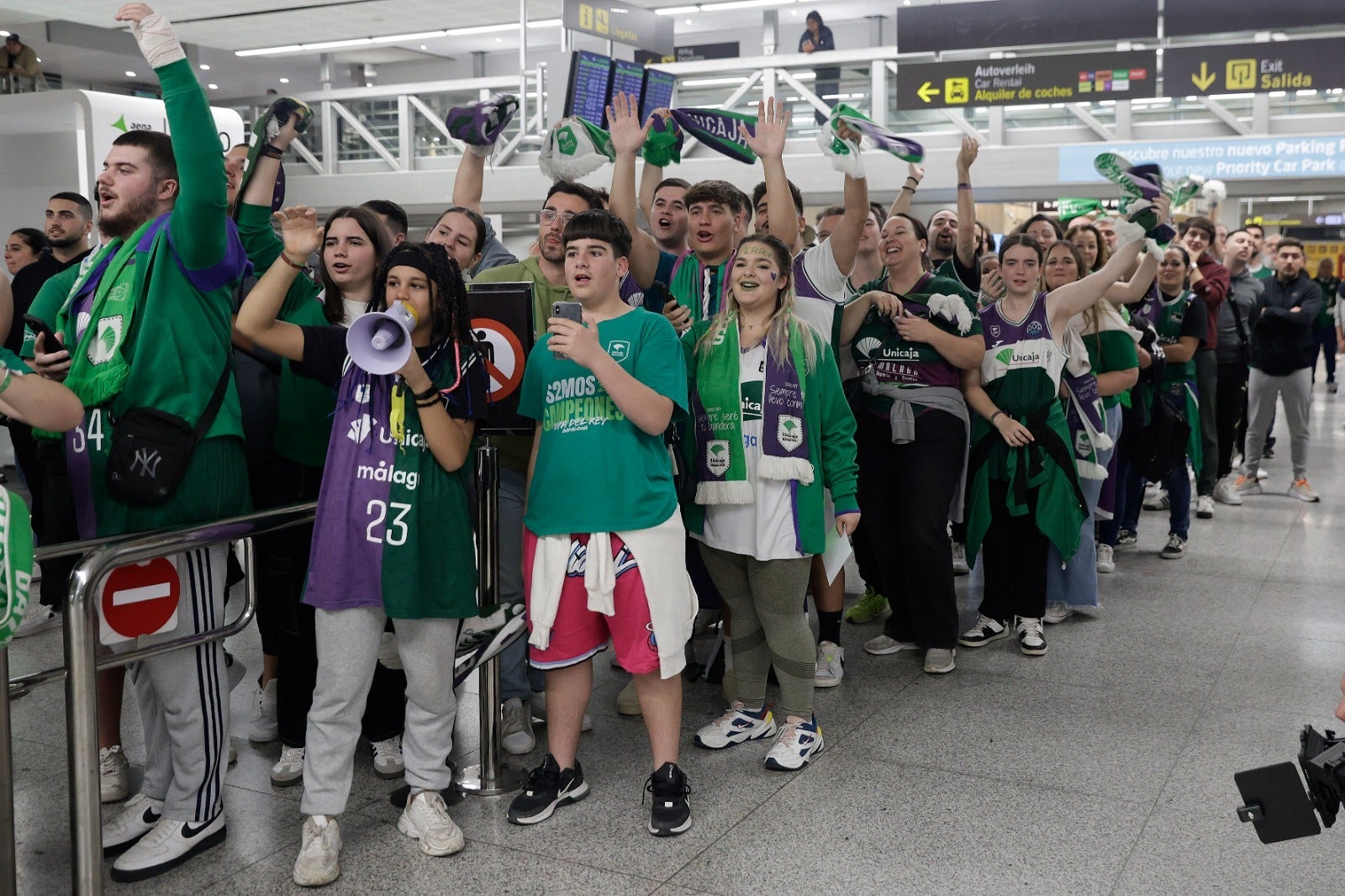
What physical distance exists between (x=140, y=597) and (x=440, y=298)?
0.93m

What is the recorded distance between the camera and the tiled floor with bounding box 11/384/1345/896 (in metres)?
2.67

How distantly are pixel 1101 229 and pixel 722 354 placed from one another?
3743 millimetres

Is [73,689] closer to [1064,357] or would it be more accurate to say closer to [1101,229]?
[1064,357]

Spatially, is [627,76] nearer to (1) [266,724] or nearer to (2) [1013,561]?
(2) [1013,561]

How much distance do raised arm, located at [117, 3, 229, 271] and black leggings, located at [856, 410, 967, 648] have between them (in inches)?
97.7

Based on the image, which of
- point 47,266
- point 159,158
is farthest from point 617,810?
point 47,266

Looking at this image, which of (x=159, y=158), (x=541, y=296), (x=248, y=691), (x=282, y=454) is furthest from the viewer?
(x=248, y=691)

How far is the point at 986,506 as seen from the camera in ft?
14.8

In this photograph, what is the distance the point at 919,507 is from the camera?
4.19 meters

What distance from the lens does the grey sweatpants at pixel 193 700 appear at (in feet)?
8.87

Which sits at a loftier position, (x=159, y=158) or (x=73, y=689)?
(x=159, y=158)

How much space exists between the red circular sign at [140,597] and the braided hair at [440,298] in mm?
767

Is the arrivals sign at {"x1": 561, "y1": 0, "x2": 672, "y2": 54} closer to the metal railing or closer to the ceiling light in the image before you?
the ceiling light

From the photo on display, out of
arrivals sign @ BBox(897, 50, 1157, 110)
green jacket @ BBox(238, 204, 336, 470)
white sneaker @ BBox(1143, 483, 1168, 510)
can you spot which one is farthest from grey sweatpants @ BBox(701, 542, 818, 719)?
arrivals sign @ BBox(897, 50, 1157, 110)
